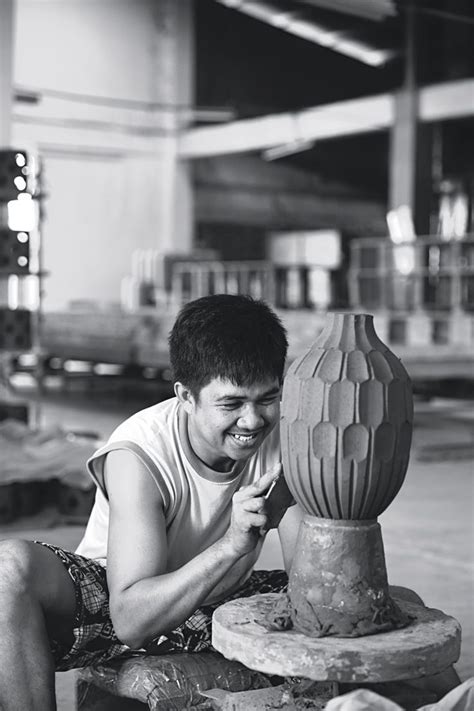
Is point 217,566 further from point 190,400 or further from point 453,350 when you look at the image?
point 453,350

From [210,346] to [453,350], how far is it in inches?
248

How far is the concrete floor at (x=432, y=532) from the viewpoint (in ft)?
11.5

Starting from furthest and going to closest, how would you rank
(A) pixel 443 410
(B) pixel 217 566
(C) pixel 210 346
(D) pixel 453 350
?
(A) pixel 443 410
(D) pixel 453 350
(C) pixel 210 346
(B) pixel 217 566

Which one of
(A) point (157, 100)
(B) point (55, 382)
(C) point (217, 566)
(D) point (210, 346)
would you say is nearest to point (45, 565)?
(C) point (217, 566)

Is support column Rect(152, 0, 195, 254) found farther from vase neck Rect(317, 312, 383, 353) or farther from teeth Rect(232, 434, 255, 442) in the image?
vase neck Rect(317, 312, 383, 353)

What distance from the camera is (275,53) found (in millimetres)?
18031

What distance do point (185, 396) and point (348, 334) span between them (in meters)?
0.44

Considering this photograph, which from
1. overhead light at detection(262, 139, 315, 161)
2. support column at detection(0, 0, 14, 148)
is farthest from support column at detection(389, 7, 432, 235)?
support column at detection(0, 0, 14, 148)

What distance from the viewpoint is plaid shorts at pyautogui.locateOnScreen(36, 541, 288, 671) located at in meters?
2.02

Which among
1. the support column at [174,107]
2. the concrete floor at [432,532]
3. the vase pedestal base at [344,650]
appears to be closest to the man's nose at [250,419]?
the vase pedestal base at [344,650]

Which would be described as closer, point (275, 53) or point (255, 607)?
point (255, 607)

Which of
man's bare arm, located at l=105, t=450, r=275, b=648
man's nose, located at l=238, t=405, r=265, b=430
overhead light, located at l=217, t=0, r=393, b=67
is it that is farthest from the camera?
overhead light, located at l=217, t=0, r=393, b=67

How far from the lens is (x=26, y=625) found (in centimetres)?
184

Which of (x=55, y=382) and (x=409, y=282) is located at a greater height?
(x=409, y=282)
